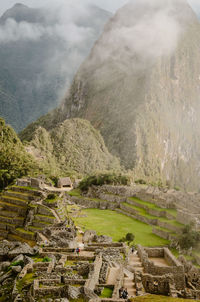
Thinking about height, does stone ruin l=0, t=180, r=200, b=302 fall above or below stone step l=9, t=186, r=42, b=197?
above

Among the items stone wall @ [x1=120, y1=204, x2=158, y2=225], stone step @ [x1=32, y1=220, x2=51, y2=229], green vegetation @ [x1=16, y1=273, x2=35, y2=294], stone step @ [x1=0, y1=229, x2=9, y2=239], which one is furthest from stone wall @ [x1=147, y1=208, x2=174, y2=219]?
green vegetation @ [x1=16, y1=273, x2=35, y2=294]

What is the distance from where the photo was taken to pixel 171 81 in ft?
564

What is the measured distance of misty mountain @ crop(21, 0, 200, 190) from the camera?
13812 centimetres

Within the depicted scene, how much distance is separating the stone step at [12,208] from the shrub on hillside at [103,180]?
36.0 m

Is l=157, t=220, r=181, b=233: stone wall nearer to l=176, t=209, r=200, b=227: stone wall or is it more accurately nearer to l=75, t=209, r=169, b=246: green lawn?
l=176, t=209, r=200, b=227: stone wall

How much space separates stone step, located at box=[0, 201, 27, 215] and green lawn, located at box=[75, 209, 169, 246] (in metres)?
6.99

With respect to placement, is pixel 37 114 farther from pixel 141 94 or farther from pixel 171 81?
pixel 171 81

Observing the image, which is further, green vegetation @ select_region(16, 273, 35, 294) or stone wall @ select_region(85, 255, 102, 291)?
green vegetation @ select_region(16, 273, 35, 294)

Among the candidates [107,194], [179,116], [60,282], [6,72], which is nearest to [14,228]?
[60,282]

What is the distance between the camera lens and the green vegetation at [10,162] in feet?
166

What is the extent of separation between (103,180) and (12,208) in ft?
131

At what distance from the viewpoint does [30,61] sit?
132m

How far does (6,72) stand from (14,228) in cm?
10199

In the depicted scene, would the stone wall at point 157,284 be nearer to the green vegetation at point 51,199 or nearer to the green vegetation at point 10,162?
the green vegetation at point 51,199
